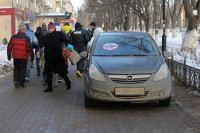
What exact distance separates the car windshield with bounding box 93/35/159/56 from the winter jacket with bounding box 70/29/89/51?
14.7 feet

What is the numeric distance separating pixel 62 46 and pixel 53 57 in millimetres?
366

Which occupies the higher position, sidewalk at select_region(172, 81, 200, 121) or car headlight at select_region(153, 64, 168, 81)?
car headlight at select_region(153, 64, 168, 81)

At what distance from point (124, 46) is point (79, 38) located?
16.5ft

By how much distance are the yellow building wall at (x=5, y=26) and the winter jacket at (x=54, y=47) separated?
3120 centimetres

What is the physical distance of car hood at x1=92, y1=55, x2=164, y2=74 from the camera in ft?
22.3

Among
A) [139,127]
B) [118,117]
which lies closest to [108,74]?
[118,117]

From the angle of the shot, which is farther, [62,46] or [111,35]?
[62,46]

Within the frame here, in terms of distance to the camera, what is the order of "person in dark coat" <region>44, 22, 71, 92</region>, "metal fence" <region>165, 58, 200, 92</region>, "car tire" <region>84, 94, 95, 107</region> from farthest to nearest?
"person in dark coat" <region>44, 22, 71, 92</region>, "metal fence" <region>165, 58, 200, 92</region>, "car tire" <region>84, 94, 95, 107</region>

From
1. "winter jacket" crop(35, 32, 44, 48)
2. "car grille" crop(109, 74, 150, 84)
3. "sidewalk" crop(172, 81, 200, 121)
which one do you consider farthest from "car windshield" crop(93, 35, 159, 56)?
"winter jacket" crop(35, 32, 44, 48)

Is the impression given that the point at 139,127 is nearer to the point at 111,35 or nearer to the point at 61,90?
the point at 111,35

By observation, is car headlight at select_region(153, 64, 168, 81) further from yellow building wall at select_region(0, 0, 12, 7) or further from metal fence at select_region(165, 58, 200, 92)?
yellow building wall at select_region(0, 0, 12, 7)

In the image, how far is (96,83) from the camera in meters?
6.84

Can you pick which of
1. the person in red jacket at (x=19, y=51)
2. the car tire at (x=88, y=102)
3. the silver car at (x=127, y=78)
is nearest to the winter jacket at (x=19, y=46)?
the person in red jacket at (x=19, y=51)

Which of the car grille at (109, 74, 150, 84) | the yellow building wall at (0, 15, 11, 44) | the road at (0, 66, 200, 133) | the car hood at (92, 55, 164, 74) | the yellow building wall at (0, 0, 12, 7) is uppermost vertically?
the yellow building wall at (0, 0, 12, 7)
